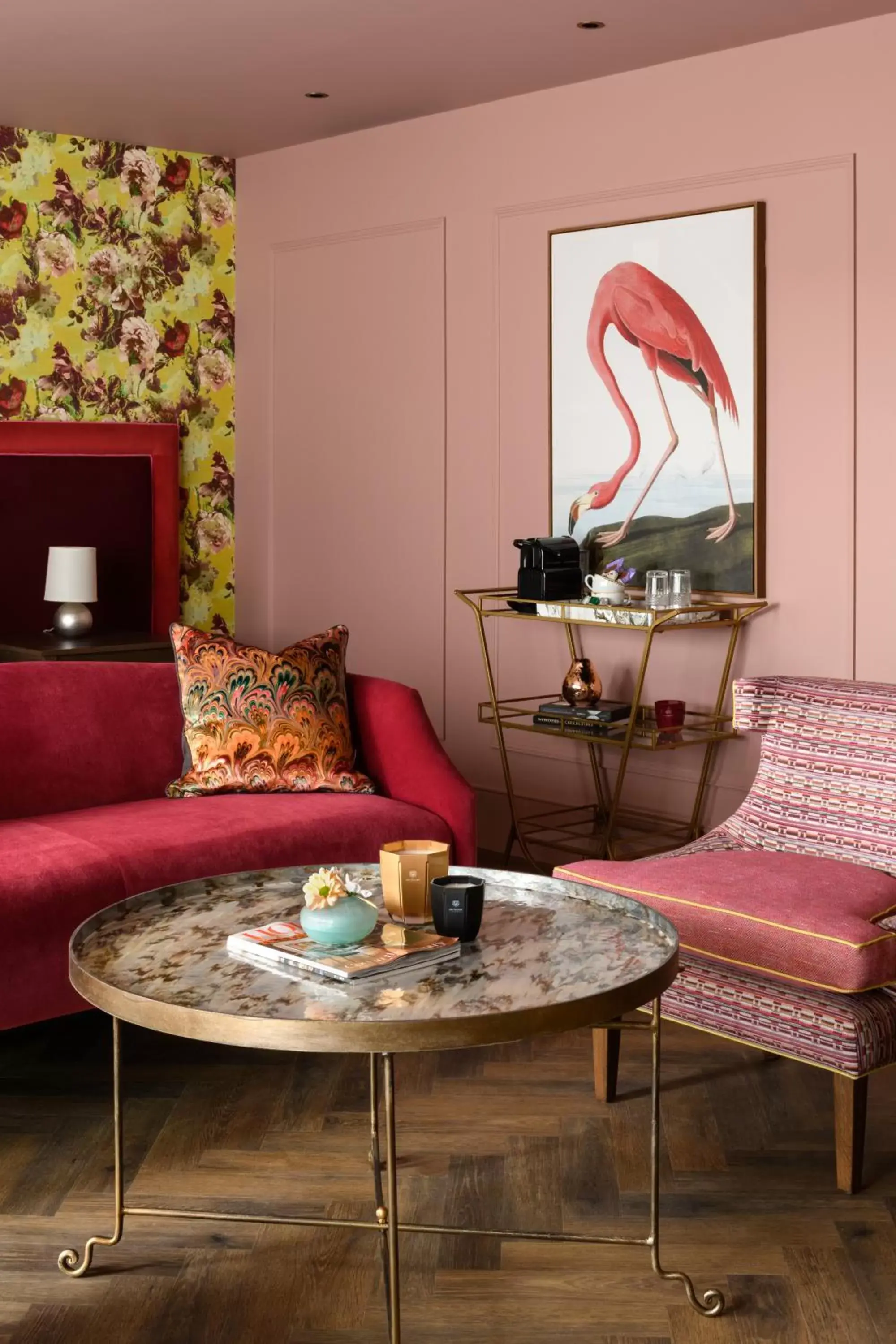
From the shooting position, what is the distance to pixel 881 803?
3.20 meters

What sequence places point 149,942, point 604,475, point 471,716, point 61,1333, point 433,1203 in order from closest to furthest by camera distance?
point 61,1333 → point 149,942 → point 433,1203 → point 604,475 → point 471,716

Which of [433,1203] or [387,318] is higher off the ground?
[387,318]

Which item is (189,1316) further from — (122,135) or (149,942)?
(122,135)

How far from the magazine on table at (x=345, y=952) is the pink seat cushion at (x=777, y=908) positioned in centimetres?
69

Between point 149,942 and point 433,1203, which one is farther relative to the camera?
point 433,1203

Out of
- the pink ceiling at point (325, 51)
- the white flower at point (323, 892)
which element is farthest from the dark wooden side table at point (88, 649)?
the white flower at point (323, 892)

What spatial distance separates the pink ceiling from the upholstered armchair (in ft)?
6.93

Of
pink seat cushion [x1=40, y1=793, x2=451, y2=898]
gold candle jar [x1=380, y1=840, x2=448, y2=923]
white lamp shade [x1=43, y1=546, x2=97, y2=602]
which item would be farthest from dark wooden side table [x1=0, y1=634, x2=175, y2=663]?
gold candle jar [x1=380, y1=840, x2=448, y2=923]

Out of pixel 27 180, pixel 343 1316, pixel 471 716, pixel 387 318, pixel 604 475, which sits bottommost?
pixel 343 1316

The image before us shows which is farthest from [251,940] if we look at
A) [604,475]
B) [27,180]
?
[27,180]

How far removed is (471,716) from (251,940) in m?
3.19

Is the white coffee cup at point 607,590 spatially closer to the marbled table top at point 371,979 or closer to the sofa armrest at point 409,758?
the sofa armrest at point 409,758

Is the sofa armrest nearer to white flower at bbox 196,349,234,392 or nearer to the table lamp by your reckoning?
the table lamp

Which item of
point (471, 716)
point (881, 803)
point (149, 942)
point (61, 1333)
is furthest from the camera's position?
point (471, 716)
